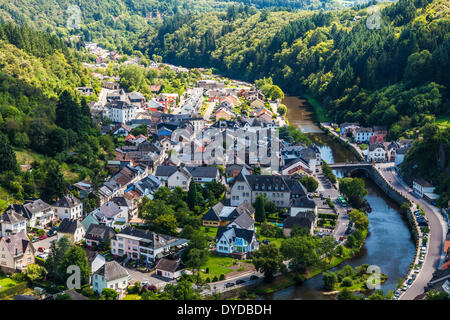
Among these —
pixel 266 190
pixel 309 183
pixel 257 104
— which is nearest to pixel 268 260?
pixel 266 190

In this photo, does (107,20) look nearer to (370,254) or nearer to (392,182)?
(392,182)

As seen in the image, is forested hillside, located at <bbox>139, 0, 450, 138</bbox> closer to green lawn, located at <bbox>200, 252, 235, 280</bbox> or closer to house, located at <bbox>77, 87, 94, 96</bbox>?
house, located at <bbox>77, 87, 94, 96</bbox>

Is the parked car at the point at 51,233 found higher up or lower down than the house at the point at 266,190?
lower down

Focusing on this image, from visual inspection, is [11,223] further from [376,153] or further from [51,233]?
[376,153]

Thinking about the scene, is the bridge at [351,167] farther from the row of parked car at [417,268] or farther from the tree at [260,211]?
the row of parked car at [417,268]

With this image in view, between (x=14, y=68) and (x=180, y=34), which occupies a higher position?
(x=180, y=34)

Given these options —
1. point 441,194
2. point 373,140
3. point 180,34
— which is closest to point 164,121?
point 373,140

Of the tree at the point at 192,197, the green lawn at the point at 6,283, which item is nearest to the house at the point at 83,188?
the tree at the point at 192,197
